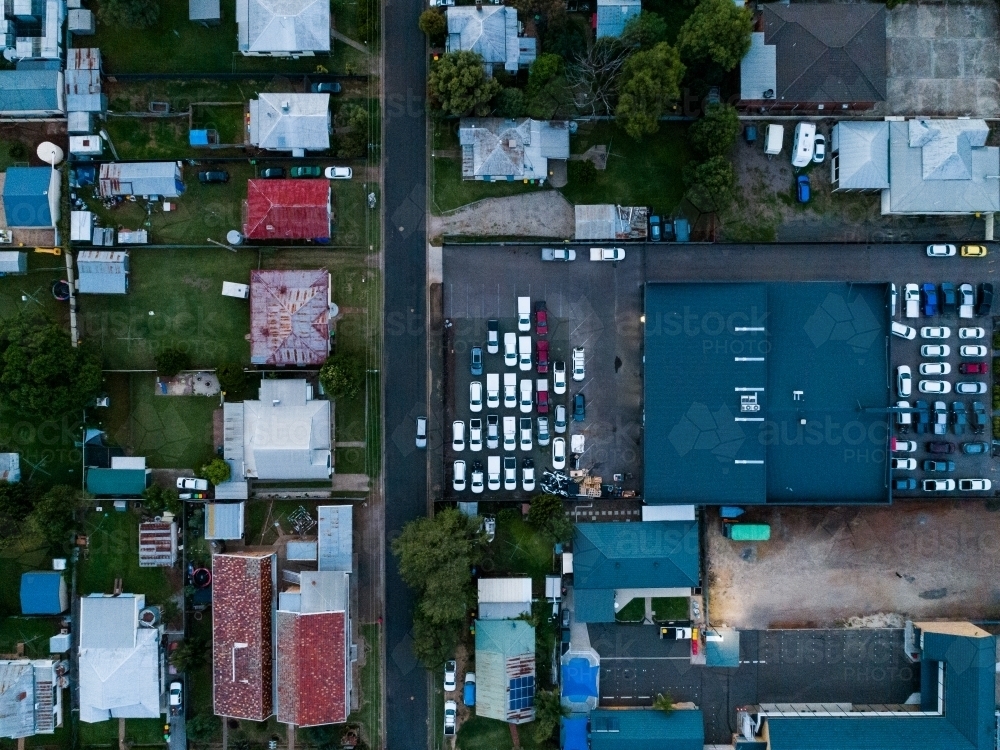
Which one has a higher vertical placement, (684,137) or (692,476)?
(684,137)

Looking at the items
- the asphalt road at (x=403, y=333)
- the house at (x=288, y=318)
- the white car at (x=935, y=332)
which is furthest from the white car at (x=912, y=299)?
the house at (x=288, y=318)

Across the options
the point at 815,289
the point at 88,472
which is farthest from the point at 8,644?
the point at 815,289

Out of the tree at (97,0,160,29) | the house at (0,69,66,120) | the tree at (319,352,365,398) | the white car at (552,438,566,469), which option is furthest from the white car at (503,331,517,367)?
the house at (0,69,66,120)

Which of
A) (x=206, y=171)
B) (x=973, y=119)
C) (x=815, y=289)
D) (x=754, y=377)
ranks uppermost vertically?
(x=973, y=119)

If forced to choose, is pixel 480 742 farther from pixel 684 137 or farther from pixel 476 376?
pixel 684 137

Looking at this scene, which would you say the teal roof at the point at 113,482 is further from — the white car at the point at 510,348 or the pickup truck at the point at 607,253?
the pickup truck at the point at 607,253

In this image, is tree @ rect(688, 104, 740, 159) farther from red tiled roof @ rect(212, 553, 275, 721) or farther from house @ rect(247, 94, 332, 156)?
red tiled roof @ rect(212, 553, 275, 721)

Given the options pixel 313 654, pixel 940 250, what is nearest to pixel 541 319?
pixel 313 654
